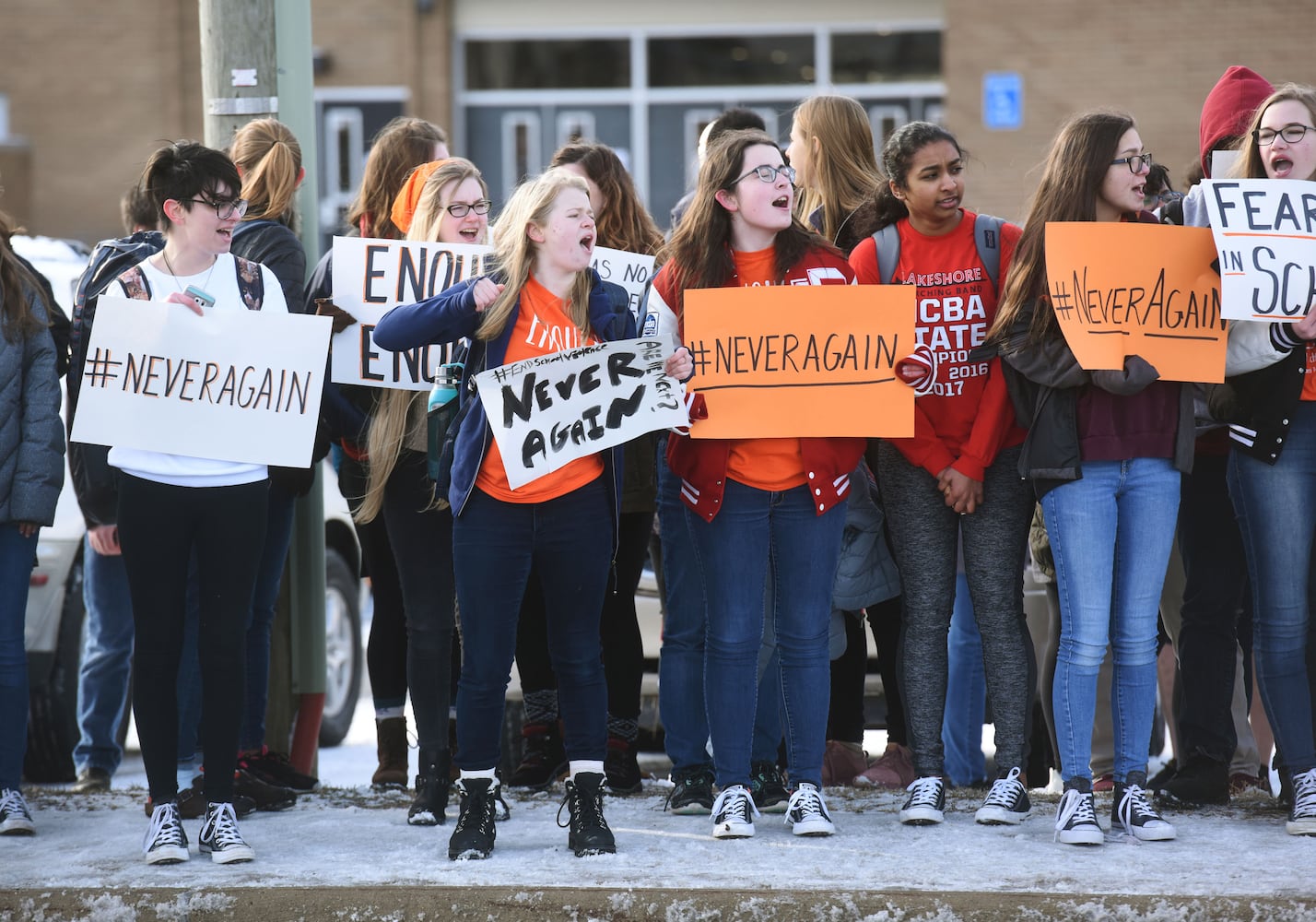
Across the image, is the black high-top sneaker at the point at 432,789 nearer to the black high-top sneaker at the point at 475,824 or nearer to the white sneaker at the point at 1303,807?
the black high-top sneaker at the point at 475,824

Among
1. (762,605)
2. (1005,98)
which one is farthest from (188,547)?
(1005,98)

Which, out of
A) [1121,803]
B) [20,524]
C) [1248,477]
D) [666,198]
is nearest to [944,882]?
[1121,803]

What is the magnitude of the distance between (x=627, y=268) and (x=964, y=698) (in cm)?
200

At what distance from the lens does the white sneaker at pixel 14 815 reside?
16.6 feet

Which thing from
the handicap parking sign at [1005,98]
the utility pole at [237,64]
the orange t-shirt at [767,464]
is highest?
the handicap parking sign at [1005,98]

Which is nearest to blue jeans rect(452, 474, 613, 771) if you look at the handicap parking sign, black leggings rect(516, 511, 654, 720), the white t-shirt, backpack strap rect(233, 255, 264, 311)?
the white t-shirt

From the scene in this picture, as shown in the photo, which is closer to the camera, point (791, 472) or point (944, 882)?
point (944, 882)

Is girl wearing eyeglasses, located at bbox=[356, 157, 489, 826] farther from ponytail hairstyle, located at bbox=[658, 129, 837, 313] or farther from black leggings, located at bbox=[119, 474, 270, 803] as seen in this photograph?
ponytail hairstyle, located at bbox=[658, 129, 837, 313]

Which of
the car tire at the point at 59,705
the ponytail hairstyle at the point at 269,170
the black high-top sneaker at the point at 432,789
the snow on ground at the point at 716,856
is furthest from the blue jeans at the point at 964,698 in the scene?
the car tire at the point at 59,705

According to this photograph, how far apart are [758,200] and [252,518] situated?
1815 millimetres

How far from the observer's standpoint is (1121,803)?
469cm

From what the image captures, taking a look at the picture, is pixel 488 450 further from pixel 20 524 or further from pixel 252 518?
pixel 20 524

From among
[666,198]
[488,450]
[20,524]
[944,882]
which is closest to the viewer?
[944,882]

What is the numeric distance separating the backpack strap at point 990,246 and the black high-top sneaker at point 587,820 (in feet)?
6.52
